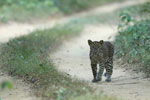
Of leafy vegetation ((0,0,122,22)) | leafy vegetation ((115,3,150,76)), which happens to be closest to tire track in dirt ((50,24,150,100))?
leafy vegetation ((115,3,150,76))

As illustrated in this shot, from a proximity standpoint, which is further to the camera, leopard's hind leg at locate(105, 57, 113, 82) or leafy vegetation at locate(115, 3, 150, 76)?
leafy vegetation at locate(115, 3, 150, 76)

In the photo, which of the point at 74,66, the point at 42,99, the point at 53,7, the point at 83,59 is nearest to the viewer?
the point at 42,99

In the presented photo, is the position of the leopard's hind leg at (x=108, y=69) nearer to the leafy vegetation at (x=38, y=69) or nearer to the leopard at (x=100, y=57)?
the leopard at (x=100, y=57)

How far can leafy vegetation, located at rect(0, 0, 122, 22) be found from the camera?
24.5 m

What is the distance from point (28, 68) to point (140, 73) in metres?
3.29

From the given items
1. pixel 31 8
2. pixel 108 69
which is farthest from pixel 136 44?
pixel 31 8

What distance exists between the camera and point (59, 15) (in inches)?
1210

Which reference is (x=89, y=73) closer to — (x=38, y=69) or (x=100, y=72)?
(x=100, y=72)

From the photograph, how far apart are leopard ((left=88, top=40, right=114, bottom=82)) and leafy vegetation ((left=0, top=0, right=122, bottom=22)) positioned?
562 inches

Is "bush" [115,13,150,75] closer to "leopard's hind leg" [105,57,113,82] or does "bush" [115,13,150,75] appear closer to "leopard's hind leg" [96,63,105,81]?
"leopard's hind leg" [105,57,113,82]

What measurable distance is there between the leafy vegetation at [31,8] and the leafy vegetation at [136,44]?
11311 millimetres

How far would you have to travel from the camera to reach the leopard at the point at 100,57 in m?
9.23

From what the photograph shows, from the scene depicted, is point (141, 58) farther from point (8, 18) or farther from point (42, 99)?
point (8, 18)

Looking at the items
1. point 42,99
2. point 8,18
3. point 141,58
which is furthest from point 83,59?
point 8,18
